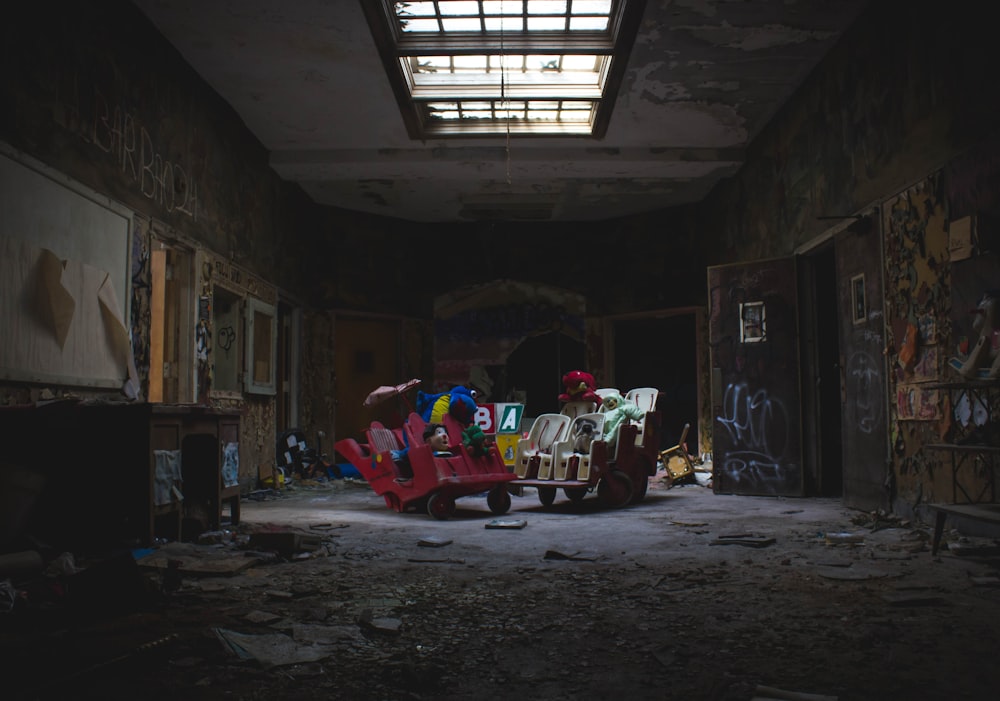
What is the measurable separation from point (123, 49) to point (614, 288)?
8.71 m

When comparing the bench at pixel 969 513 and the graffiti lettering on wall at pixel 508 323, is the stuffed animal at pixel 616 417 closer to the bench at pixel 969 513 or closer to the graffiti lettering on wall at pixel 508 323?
the bench at pixel 969 513

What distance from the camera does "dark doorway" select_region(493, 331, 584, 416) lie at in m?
14.4

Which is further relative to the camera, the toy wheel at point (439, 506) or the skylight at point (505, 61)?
the skylight at point (505, 61)

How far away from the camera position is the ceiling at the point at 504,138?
7.04 metres

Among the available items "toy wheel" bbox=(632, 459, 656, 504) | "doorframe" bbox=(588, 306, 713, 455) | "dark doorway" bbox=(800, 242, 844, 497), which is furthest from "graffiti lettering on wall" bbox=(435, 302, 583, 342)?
"toy wheel" bbox=(632, 459, 656, 504)

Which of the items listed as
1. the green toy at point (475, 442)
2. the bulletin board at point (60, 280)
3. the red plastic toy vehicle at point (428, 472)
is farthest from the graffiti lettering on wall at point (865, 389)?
the bulletin board at point (60, 280)

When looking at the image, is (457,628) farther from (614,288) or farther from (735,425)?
(614,288)

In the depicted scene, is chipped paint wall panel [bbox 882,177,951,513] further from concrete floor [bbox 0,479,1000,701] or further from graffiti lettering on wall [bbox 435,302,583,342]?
graffiti lettering on wall [bbox 435,302,583,342]

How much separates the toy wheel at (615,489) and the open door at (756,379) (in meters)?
1.60

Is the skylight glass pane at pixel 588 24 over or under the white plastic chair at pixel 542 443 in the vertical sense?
over

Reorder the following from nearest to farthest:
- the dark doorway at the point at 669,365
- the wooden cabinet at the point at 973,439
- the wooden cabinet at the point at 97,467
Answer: the wooden cabinet at the point at 97,467 → the wooden cabinet at the point at 973,439 → the dark doorway at the point at 669,365

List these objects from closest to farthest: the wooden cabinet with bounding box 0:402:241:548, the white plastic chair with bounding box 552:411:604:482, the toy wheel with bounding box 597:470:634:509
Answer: the wooden cabinet with bounding box 0:402:241:548
the white plastic chair with bounding box 552:411:604:482
the toy wheel with bounding box 597:470:634:509

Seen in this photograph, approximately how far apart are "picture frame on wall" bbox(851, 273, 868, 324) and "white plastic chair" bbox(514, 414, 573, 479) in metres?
2.88

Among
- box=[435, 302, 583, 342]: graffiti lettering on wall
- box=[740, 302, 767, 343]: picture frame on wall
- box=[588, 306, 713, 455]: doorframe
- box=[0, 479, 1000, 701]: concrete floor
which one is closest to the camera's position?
box=[0, 479, 1000, 701]: concrete floor
